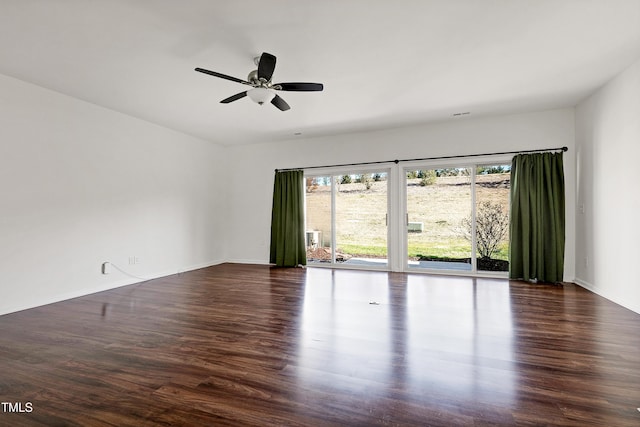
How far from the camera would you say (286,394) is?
5.70 ft

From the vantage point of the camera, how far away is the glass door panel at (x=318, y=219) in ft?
20.0

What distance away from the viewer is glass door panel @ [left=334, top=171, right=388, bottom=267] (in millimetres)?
5688

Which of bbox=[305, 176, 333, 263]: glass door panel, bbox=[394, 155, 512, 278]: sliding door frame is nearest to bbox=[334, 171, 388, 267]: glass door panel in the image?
bbox=[305, 176, 333, 263]: glass door panel

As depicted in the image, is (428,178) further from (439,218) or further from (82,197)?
(82,197)

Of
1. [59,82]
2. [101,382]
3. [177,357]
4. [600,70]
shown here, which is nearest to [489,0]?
[600,70]

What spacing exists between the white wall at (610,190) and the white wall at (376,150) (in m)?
0.23

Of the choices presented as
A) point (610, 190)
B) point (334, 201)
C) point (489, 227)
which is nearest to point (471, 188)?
point (489, 227)

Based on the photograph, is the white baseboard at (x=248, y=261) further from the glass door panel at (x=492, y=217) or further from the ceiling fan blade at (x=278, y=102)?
the glass door panel at (x=492, y=217)

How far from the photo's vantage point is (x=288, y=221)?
6055 mm

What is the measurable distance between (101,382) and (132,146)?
3883 millimetres

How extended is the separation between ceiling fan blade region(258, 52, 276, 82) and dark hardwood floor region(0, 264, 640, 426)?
2342mm

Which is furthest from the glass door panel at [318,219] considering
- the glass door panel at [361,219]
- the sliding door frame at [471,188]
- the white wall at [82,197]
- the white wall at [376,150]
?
the white wall at [82,197]

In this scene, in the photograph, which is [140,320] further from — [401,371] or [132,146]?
[132,146]

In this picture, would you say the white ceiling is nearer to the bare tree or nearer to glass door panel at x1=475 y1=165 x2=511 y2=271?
glass door panel at x1=475 y1=165 x2=511 y2=271
